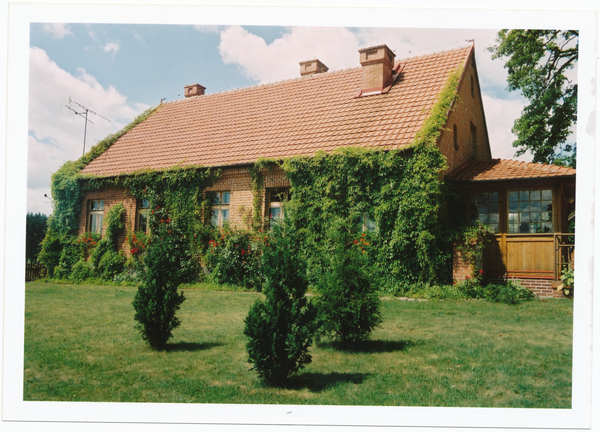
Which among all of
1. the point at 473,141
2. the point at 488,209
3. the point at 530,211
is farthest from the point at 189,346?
the point at 473,141

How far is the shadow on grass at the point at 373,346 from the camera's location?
621 centimetres

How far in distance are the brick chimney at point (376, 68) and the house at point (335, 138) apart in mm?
33

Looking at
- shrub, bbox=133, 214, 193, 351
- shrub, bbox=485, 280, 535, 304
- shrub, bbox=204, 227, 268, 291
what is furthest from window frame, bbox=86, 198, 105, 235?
shrub, bbox=485, 280, 535, 304

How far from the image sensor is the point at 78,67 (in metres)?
8.37

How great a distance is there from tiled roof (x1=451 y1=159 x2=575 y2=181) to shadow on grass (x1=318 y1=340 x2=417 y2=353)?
644 centimetres

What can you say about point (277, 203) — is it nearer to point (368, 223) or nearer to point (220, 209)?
point (220, 209)

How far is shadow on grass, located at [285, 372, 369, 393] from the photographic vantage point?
5.07m

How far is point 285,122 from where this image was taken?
13.7 meters

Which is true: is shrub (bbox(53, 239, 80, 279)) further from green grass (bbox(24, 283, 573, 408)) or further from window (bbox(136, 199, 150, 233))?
green grass (bbox(24, 283, 573, 408))

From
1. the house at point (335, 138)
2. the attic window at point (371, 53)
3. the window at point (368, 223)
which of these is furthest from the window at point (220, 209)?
the attic window at point (371, 53)

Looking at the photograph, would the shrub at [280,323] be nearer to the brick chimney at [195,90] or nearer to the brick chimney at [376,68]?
the brick chimney at [376,68]

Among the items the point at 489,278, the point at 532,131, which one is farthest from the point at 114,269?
the point at 532,131

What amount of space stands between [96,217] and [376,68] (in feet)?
36.2
